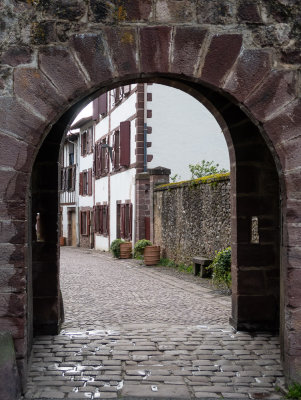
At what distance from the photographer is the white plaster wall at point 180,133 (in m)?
18.8

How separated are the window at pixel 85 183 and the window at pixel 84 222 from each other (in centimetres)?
96

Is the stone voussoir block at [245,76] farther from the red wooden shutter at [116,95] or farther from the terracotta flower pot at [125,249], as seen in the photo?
the red wooden shutter at [116,95]

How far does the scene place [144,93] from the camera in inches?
734

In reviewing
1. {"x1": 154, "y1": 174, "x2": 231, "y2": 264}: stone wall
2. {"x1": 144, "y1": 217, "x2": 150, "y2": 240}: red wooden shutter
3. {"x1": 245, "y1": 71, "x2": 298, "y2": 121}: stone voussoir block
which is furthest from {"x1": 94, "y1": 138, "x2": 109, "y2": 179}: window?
{"x1": 245, "y1": 71, "x2": 298, "y2": 121}: stone voussoir block

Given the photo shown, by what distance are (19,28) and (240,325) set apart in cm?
397

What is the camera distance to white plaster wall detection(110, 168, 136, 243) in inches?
774

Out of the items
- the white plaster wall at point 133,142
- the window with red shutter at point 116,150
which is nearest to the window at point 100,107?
the window with red shutter at point 116,150

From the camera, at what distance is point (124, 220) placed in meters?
20.7

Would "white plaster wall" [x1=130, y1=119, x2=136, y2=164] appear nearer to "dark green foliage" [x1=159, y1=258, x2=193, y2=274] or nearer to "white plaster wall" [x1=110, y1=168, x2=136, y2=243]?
"white plaster wall" [x1=110, y1=168, x2=136, y2=243]

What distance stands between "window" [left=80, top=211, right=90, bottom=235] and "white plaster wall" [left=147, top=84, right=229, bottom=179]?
9837 millimetres

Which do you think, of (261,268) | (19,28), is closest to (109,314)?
(261,268)

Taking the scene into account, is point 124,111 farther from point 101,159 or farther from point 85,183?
point 85,183

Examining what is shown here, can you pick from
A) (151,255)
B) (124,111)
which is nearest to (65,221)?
(124,111)

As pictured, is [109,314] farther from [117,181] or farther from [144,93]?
[117,181]
